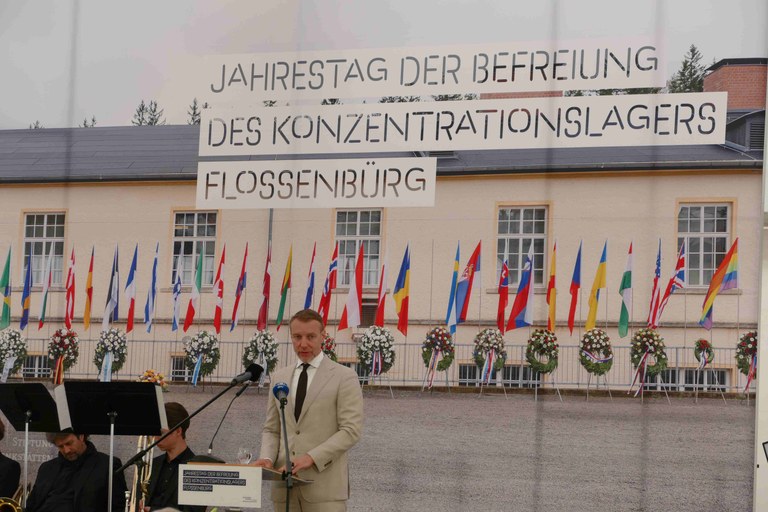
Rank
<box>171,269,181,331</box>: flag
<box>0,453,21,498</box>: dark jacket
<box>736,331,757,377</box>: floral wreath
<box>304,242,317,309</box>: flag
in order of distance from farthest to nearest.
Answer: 1. <box>171,269,181,331</box>: flag
2. <box>304,242,317,309</box>: flag
3. <box>736,331,757,377</box>: floral wreath
4. <box>0,453,21,498</box>: dark jacket

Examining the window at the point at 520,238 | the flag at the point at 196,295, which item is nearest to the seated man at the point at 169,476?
the flag at the point at 196,295

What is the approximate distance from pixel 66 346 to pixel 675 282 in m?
3.89

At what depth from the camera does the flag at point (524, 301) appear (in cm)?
677

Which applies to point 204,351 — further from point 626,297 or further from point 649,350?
point 649,350

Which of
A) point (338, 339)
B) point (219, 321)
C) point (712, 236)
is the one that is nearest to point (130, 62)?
point (219, 321)

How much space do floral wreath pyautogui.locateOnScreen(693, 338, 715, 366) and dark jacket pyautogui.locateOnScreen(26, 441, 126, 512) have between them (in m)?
3.30

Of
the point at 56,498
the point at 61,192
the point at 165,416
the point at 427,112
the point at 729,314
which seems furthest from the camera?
the point at 61,192

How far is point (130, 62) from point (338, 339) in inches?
92.5

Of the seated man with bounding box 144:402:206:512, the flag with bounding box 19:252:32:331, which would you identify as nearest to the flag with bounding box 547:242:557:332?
the seated man with bounding box 144:402:206:512

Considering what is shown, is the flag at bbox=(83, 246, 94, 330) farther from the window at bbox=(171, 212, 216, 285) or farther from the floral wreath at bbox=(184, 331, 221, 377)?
the floral wreath at bbox=(184, 331, 221, 377)

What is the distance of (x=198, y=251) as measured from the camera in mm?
7246

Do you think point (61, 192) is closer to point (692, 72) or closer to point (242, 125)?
point (242, 125)

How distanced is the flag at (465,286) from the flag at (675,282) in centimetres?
110

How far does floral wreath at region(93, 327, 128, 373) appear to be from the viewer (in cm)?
733
